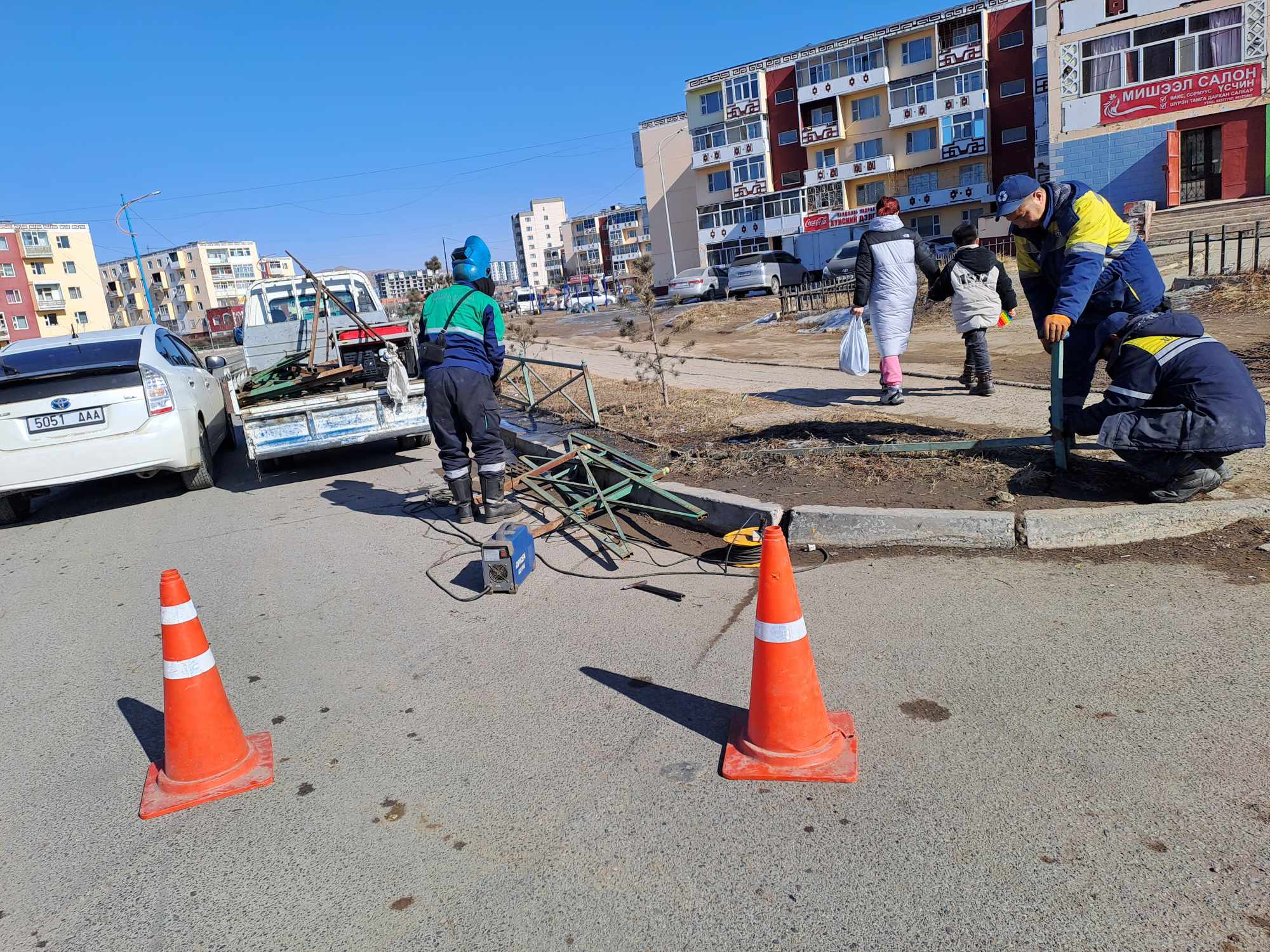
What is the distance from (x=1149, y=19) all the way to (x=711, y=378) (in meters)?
23.8

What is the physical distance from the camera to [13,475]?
24.7 ft

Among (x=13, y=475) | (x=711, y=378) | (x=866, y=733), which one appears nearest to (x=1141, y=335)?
(x=866, y=733)

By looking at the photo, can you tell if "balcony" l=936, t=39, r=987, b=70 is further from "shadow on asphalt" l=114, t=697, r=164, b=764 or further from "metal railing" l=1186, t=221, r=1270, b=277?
"shadow on asphalt" l=114, t=697, r=164, b=764

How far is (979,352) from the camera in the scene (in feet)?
28.0

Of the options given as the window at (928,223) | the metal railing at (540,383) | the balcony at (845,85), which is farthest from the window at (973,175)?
the metal railing at (540,383)

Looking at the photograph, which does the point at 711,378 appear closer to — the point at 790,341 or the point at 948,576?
the point at 790,341

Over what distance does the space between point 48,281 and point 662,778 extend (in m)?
110

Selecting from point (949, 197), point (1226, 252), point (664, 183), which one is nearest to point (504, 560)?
point (1226, 252)

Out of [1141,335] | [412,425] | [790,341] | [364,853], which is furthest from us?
[790,341]

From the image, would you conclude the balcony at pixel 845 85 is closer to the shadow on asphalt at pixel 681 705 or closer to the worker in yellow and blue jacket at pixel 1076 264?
the worker in yellow and blue jacket at pixel 1076 264

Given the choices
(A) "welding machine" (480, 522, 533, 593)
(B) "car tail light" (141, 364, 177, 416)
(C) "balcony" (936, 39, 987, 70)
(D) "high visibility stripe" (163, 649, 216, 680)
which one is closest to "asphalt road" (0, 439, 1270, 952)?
(A) "welding machine" (480, 522, 533, 593)

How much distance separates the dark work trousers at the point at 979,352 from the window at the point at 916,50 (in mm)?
53936

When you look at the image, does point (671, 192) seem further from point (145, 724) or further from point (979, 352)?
point (145, 724)

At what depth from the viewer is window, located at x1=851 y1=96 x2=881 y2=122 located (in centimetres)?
5681
